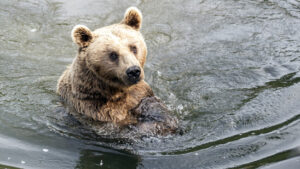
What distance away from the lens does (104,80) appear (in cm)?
575

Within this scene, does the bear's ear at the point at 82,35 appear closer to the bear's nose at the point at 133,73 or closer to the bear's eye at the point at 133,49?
the bear's eye at the point at 133,49

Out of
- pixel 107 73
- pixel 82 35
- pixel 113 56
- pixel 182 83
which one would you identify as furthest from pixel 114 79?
pixel 182 83

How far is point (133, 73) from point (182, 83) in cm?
232

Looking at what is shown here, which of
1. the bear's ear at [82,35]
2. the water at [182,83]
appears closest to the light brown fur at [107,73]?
the bear's ear at [82,35]

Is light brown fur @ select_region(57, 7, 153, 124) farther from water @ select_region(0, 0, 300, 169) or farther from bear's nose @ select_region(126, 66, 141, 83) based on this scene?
water @ select_region(0, 0, 300, 169)

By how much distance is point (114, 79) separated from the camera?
5.65 metres

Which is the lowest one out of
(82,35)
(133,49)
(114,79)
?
(114,79)

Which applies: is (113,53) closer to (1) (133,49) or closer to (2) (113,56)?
(2) (113,56)

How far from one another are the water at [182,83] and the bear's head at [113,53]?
0.98m

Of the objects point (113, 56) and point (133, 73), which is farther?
point (113, 56)

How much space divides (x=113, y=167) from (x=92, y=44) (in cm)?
162

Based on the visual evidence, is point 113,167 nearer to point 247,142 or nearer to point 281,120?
point 247,142

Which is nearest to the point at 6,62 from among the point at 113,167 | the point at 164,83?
the point at 164,83

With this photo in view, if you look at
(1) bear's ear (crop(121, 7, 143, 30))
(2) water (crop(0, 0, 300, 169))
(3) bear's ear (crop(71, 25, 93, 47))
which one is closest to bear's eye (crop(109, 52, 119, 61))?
(3) bear's ear (crop(71, 25, 93, 47))
